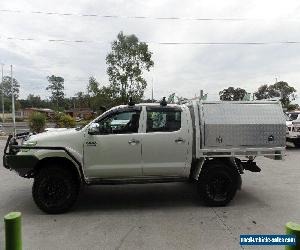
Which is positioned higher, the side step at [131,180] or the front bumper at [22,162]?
the front bumper at [22,162]

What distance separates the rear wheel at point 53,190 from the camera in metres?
6.63

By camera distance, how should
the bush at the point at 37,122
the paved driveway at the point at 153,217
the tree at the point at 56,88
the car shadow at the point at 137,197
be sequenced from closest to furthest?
the paved driveway at the point at 153,217 → the car shadow at the point at 137,197 → the bush at the point at 37,122 → the tree at the point at 56,88

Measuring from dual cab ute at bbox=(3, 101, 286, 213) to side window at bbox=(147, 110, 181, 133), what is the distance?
0.02 metres

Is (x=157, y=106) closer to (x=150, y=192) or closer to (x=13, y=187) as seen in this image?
(x=150, y=192)

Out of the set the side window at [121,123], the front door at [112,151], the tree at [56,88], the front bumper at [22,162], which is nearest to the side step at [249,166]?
the front door at [112,151]

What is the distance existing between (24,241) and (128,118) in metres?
2.81

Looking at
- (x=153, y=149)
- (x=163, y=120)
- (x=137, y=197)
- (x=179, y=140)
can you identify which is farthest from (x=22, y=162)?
(x=179, y=140)

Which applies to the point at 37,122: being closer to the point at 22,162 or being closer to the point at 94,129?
the point at 22,162

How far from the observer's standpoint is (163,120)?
700 centimetres

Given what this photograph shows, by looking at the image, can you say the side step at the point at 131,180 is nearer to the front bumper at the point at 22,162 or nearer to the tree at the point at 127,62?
the front bumper at the point at 22,162

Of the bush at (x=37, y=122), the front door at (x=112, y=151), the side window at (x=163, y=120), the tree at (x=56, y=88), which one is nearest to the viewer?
the front door at (x=112, y=151)

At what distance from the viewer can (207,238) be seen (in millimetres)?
5344

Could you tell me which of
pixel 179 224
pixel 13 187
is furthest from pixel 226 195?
pixel 13 187

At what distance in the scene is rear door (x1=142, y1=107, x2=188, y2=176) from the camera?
683 cm
